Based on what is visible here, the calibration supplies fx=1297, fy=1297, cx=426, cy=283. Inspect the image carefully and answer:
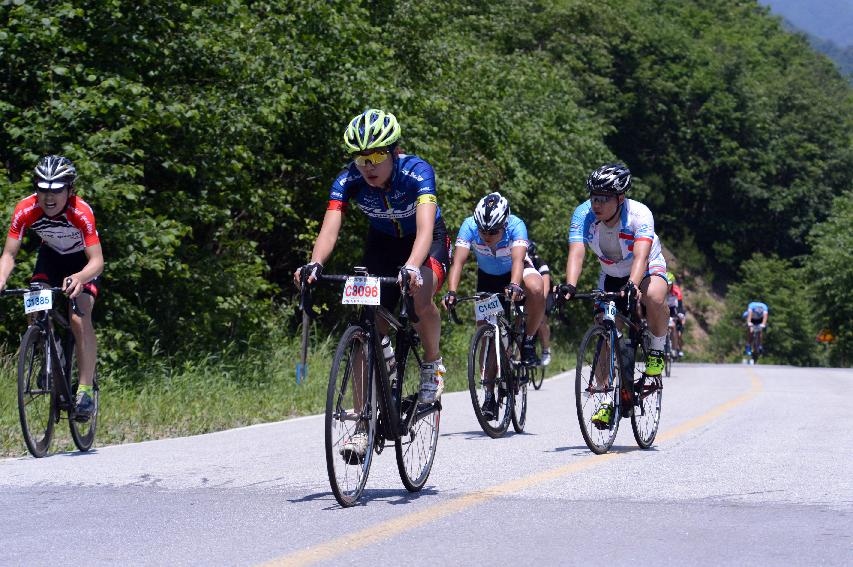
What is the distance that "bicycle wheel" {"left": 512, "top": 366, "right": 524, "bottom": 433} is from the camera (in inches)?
426

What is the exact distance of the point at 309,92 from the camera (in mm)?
18750

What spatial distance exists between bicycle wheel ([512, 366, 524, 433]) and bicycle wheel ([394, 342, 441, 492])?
3340mm

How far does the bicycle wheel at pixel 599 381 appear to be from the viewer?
9.16 m

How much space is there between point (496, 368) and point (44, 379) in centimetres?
360

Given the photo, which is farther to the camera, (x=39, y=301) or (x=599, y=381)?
(x=599, y=381)

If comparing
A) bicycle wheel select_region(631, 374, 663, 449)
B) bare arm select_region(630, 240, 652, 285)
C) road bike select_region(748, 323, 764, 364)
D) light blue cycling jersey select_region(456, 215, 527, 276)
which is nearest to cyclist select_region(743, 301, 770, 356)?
road bike select_region(748, 323, 764, 364)

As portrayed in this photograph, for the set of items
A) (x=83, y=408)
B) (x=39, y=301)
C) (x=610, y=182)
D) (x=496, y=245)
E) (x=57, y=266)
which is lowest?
(x=83, y=408)

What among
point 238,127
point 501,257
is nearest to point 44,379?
point 501,257

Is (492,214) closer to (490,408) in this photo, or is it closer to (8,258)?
(490,408)

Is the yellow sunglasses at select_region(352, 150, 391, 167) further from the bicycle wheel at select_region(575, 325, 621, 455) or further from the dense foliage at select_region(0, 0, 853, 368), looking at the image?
the dense foliage at select_region(0, 0, 853, 368)

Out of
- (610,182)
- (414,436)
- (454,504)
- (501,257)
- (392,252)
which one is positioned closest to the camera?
(454,504)

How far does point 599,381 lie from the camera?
9273 mm

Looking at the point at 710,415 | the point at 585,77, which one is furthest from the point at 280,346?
the point at 585,77

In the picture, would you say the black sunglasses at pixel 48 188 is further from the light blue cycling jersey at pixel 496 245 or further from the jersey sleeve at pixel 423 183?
the light blue cycling jersey at pixel 496 245
